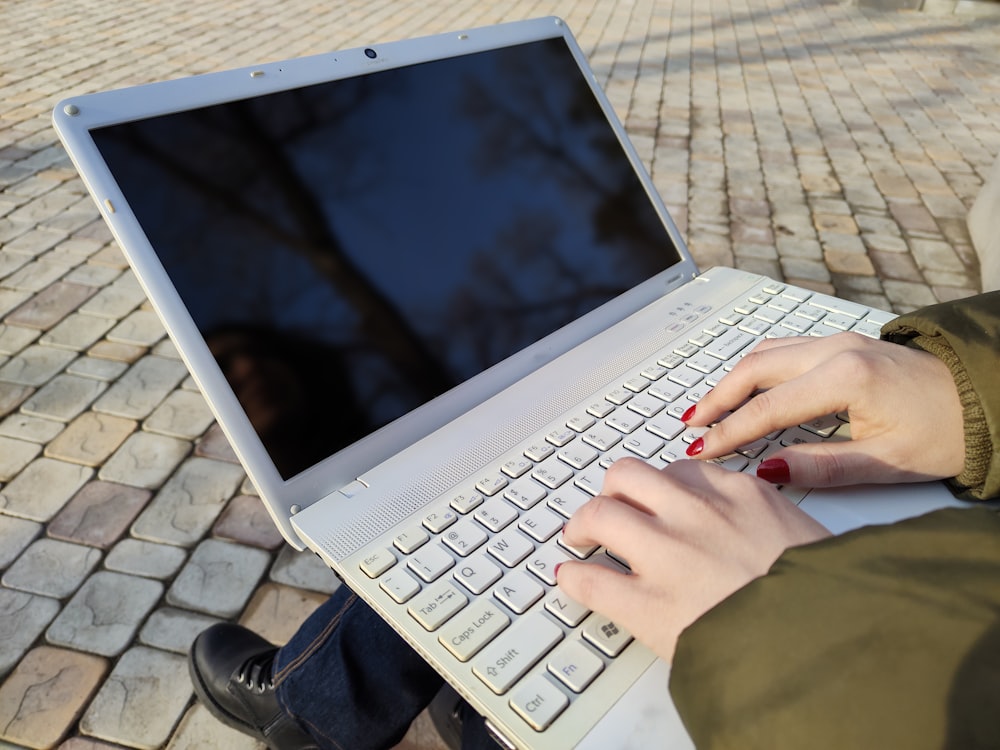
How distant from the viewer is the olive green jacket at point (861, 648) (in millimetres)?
587

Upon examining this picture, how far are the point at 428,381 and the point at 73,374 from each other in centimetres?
198

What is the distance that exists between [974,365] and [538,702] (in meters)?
0.78

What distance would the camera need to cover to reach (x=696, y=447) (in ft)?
3.40

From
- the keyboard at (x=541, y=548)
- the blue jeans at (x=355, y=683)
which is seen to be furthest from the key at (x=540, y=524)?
the blue jeans at (x=355, y=683)

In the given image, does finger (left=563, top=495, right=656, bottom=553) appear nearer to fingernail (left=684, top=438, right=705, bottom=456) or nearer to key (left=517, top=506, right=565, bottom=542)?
key (left=517, top=506, right=565, bottom=542)

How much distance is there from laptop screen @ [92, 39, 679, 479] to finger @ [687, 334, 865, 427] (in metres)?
0.33

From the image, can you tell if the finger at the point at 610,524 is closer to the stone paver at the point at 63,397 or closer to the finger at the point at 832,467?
the finger at the point at 832,467

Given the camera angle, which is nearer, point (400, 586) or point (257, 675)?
point (400, 586)

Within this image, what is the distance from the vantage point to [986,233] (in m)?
3.33

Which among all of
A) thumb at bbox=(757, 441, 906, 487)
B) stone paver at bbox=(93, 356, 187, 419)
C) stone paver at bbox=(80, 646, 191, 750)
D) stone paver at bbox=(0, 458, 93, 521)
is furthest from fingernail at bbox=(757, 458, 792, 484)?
stone paver at bbox=(93, 356, 187, 419)

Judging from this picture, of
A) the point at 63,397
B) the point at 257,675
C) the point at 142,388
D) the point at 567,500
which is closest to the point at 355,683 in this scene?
the point at 257,675

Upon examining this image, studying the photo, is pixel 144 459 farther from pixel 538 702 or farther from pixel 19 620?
pixel 538 702

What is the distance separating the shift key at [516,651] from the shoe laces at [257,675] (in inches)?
31.6

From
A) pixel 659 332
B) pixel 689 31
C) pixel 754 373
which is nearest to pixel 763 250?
pixel 659 332
